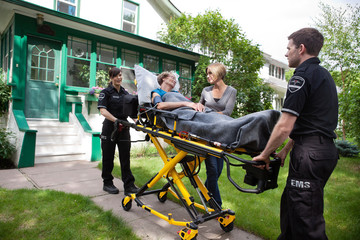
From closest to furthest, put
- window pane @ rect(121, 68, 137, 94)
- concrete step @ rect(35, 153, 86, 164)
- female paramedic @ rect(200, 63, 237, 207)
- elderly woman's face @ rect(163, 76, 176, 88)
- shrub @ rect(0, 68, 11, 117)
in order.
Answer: female paramedic @ rect(200, 63, 237, 207), elderly woman's face @ rect(163, 76, 176, 88), concrete step @ rect(35, 153, 86, 164), shrub @ rect(0, 68, 11, 117), window pane @ rect(121, 68, 137, 94)

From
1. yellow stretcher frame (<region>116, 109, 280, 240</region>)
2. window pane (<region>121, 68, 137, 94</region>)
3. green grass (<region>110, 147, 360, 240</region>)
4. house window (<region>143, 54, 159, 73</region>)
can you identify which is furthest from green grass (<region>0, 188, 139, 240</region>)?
house window (<region>143, 54, 159, 73</region>)

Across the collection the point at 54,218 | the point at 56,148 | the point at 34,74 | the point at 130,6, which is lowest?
the point at 54,218

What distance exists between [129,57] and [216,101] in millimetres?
6473

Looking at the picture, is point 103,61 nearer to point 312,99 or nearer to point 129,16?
point 129,16

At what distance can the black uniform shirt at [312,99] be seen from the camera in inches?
69.3

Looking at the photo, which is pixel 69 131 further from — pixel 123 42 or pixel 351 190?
pixel 351 190

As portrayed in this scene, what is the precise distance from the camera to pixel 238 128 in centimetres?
196

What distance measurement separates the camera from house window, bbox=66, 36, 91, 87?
24.6 feet

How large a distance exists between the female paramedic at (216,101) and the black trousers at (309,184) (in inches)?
51.0

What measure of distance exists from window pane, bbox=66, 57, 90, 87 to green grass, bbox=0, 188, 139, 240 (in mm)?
4572

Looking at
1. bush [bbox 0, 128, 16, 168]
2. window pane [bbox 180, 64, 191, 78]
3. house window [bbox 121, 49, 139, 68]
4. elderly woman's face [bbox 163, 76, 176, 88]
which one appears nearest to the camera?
elderly woman's face [bbox 163, 76, 176, 88]

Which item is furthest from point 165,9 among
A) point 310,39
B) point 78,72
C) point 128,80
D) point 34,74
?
point 310,39

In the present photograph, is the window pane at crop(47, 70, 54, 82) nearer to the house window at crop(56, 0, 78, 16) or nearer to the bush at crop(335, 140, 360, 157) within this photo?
the house window at crop(56, 0, 78, 16)

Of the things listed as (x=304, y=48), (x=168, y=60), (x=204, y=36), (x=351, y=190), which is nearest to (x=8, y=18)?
(x=168, y=60)
